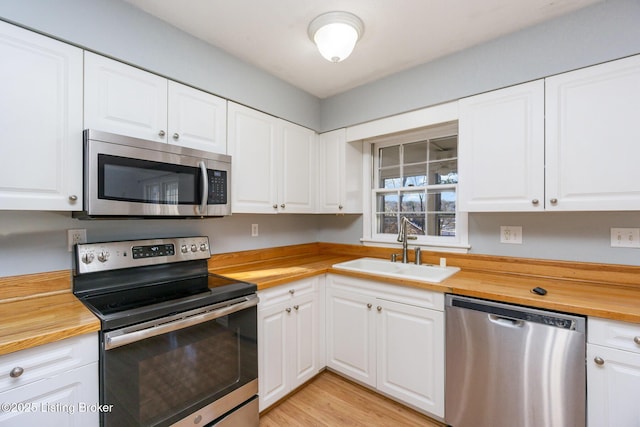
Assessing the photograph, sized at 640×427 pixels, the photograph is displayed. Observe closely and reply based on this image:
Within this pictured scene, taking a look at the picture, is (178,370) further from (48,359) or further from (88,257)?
(88,257)

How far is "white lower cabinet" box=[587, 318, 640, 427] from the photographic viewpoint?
1.20m

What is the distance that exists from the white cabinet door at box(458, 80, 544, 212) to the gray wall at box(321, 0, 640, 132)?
0.10 meters

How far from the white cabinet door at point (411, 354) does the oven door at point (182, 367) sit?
85 centimetres

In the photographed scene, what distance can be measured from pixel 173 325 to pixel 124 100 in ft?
3.85

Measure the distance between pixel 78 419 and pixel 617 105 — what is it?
280 centimetres

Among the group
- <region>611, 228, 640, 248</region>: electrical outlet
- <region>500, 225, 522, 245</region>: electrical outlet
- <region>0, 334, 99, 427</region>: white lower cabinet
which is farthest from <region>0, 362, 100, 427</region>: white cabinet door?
<region>611, 228, 640, 248</region>: electrical outlet

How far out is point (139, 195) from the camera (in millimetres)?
1480

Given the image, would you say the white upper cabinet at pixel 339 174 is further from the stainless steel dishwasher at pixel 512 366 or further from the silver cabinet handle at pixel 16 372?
the silver cabinet handle at pixel 16 372

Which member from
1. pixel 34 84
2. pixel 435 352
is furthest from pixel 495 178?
pixel 34 84

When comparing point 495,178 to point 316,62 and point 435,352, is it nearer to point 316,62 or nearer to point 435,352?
point 435,352

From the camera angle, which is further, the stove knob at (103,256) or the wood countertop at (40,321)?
the stove knob at (103,256)

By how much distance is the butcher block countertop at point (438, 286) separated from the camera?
1.09 metres

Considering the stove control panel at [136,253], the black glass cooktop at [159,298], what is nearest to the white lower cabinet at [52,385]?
the black glass cooktop at [159,298]

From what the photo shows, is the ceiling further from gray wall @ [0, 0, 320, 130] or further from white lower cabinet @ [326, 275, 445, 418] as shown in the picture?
white lower cabinet @ [326, 275, 445, 418]
